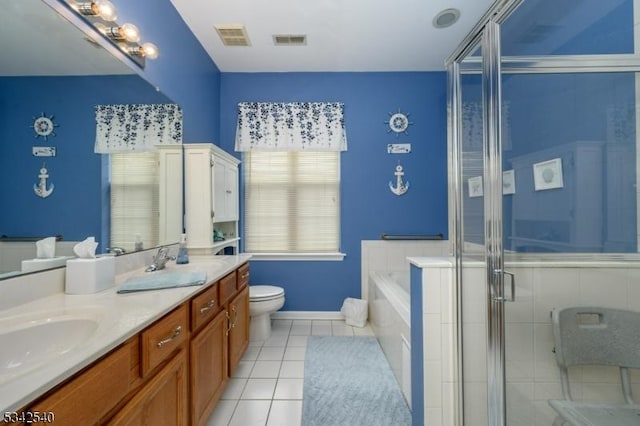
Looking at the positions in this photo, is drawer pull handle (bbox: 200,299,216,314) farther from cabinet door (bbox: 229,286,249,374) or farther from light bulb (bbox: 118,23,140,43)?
light bulb (bbox: 118,23,140,43)

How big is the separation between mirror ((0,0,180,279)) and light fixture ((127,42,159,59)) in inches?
7.7

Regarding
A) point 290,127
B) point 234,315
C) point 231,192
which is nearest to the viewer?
point 234,315

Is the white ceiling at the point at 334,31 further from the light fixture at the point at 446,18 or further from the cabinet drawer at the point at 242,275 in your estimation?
the cabinet drawer at the point at 242,275

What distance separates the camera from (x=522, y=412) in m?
1.17

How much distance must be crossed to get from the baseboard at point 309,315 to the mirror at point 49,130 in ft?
6.62

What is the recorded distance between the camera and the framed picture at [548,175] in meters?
1.28

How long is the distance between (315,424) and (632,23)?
2.45 metres

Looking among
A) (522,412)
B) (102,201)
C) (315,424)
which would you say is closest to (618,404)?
(522,412)

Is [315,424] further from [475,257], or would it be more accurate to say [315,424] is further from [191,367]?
[475,257]

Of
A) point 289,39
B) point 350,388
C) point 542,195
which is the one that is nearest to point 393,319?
point 350,388

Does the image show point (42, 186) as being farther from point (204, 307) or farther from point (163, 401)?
point (163, 401)

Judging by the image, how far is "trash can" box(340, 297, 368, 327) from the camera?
287cm

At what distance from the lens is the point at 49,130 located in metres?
1.16

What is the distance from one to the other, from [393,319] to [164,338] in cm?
151
